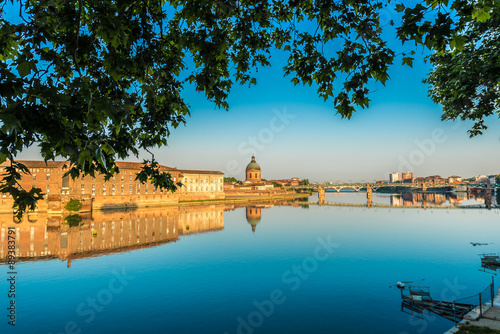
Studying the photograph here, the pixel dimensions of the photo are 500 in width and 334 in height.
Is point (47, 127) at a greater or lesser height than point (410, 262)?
greater

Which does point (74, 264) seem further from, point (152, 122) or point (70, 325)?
point (152, 122)

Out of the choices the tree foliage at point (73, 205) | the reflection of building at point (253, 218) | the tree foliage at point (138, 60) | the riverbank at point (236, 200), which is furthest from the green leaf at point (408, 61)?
the riverbank at point (236, 200)

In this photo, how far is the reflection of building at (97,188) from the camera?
6794 centimetres

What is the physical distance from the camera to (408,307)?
19656 mm

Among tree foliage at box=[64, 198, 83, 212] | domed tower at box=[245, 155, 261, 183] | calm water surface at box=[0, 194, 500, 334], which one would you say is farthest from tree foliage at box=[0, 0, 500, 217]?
domed tower at box=[245, 155, 261, 183]

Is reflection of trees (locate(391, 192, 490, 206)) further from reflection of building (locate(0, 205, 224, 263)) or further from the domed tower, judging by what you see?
reflection of building (locate(0, 205, 224, 263))

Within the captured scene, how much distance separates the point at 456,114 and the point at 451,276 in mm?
18478

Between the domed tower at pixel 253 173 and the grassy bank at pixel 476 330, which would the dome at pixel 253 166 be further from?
the grassy bank at pixel 476 330

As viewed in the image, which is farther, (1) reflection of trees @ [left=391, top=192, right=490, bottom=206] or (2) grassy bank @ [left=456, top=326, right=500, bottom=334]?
(1) reflection of trees @ [left=391, top=192, right=490, bottom=206]

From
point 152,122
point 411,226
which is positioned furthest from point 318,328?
point 411,226

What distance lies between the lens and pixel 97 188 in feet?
261

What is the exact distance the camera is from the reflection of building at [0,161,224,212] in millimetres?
67938

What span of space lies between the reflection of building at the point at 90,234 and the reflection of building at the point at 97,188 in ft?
17.4

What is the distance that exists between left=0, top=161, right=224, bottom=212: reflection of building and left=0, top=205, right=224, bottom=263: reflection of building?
17.4 ft
